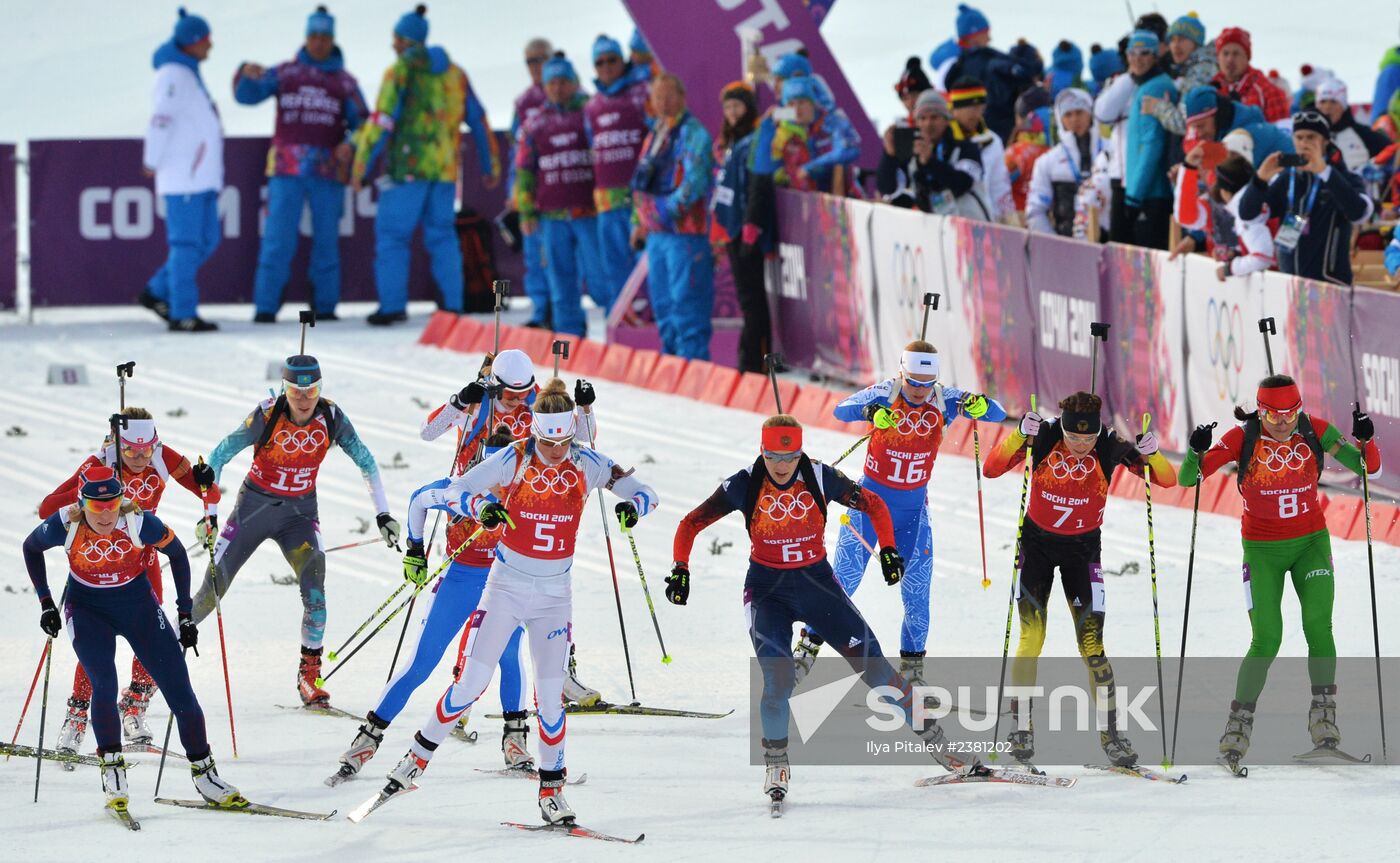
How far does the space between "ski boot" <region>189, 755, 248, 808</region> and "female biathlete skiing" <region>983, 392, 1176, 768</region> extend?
3.42 m

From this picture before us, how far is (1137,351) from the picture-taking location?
50.7 feet

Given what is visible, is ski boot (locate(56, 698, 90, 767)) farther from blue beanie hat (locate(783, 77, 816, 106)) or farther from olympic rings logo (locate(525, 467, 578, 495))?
blue beanie hat (locate(783, 77, 816, 106))

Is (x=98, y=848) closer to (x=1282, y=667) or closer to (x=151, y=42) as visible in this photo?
(x=1282, y=667)

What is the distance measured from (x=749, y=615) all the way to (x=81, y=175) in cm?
1367

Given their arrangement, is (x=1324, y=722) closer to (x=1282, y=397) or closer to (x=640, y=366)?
(x=1282, y=397)

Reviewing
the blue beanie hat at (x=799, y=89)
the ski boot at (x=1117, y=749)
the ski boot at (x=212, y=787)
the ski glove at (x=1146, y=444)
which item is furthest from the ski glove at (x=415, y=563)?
the blue beanie hat at (x=799, y=89)

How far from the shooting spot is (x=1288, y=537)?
10.2 meters

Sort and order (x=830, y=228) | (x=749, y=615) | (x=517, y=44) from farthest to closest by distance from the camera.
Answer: (x=517, y=44), (x=830, y=228), (x=749, y=615)

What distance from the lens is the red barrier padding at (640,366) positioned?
18906mm

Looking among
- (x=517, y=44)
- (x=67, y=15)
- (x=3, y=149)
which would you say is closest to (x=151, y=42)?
(x=67, y=15)

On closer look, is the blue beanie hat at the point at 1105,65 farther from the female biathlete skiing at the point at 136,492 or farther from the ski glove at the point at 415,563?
the ski glove at the point at 415,563

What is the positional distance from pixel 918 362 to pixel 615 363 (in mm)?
8282

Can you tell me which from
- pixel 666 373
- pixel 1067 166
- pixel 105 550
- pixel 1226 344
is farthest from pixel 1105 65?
pixel 105 550

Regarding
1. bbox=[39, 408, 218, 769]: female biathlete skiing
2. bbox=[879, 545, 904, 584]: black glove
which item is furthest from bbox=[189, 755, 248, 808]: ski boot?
bbox=[879, 545, 904, 584]: black glove
